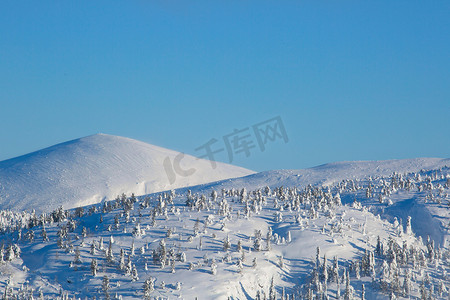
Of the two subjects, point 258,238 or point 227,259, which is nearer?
point 227,259

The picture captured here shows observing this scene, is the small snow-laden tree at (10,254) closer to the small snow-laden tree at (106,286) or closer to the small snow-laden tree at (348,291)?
the small snow-laden tree at (106,286)

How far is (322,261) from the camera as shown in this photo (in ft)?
396

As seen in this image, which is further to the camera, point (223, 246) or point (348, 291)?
point (223, 246)

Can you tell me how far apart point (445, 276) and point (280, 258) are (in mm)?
35157

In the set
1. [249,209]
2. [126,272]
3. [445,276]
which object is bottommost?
[445,276]

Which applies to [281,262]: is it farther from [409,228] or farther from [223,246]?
[409,228]

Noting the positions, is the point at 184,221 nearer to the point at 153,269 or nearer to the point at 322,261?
the point at 153,269

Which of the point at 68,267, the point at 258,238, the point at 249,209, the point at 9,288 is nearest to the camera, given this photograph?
the point at 9,288

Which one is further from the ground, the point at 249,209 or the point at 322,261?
the point at 249,209

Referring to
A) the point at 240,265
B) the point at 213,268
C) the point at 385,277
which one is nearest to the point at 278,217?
the point at 240,265

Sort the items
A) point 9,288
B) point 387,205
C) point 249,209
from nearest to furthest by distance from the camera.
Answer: point 9,288 < point 249,209 < point 387,205

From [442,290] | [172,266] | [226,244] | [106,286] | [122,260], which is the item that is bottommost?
[442,290]

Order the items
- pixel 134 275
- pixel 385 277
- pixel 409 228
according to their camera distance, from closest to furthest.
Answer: pixel 134 275, pixel 385 277, pixel 409 228

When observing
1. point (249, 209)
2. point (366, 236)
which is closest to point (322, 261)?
point (366, 236)
